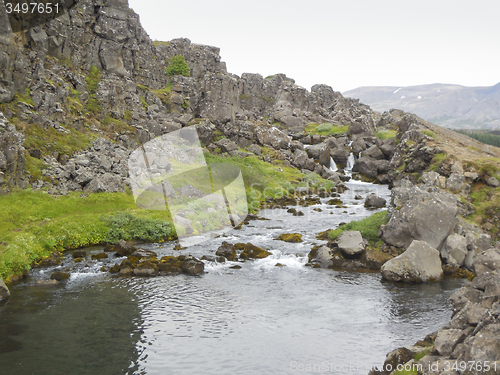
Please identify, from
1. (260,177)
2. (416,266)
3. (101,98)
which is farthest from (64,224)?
(260,177)

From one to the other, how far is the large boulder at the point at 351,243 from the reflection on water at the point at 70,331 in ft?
63.1

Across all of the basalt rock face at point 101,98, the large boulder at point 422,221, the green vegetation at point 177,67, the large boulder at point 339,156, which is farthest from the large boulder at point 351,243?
the green vegetation at point 177,67

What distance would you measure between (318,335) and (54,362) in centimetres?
1366

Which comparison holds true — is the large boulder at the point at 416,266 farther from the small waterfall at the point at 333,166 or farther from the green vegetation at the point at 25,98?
the small waterfall at the point at 333,166

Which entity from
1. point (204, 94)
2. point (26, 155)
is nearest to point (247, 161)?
point (204, 94)

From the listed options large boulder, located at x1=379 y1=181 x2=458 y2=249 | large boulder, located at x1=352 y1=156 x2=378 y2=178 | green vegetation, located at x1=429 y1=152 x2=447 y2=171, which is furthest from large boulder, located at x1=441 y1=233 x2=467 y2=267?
large boulder, located at x1=352 y1=156 x2=378 y2=178

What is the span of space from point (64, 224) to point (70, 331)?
19.7 metres

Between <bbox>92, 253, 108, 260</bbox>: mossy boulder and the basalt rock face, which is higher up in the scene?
the basalt rock face

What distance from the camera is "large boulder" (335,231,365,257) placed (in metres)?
32.3

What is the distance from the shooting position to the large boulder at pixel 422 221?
103ft

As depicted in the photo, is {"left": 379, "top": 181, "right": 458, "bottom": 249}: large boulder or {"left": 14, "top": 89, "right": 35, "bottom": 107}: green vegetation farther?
{"left": 14, "top": 89, "right": 35, "bottom": 107}: green vegetation

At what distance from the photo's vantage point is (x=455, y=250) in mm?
30234

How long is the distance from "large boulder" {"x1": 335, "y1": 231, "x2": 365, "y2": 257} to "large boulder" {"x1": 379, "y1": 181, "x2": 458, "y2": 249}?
2815mm

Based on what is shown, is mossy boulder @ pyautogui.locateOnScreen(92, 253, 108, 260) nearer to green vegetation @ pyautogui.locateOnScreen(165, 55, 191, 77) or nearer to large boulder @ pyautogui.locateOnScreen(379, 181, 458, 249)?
large boulder @ pyautogui.locateOnScreen(379, 181, 458, 249)
